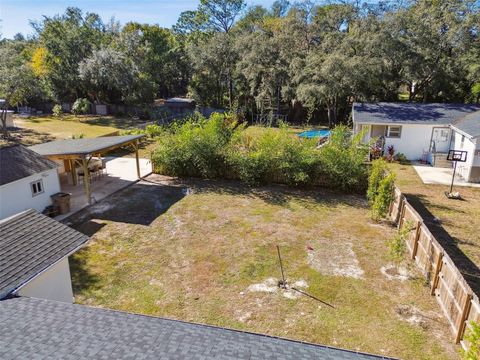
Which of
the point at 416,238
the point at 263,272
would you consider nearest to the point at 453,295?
the point at 416,238

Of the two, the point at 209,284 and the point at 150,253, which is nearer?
the point at 209,284

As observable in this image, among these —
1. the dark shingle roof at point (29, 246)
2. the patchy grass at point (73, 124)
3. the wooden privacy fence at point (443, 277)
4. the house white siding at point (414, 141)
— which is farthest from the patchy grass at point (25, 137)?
the wooden privacy fence at point (443, 277)

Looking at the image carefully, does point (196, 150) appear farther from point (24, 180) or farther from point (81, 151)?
point (24, 180)

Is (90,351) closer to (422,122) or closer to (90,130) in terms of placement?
(422,122)

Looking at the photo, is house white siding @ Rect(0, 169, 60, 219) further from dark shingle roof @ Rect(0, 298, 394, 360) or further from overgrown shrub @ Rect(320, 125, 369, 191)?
overgrown shrub @ Rect(320, 125, 369, 191)

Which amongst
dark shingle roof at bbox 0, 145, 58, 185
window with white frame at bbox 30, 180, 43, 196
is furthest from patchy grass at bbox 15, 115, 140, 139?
window with white frame at bbox 30, 180, 43, 196

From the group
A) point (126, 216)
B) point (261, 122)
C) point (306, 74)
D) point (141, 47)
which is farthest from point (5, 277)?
point (141, 47)

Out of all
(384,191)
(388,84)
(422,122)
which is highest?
(388,84)

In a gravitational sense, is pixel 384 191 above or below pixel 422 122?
below
